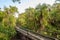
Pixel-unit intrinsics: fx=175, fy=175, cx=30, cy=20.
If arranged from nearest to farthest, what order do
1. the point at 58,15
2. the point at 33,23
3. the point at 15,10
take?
the point at 58,15 → the point at 33,23 → the point at 15,10

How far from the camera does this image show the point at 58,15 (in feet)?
90.0

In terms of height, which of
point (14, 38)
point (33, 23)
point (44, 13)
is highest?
point (44, 13)

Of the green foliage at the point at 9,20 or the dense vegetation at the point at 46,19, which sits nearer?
the green foliage at the point at 9,20

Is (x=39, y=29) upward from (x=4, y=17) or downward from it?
downward

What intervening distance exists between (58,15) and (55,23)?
170 cm

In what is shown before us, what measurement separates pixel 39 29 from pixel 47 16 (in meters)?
2.79

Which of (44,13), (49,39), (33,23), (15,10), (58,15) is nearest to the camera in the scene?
(49,39)

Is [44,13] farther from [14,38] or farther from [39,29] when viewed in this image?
[14,38]

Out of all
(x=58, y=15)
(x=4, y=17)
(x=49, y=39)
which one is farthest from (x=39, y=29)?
(x=49, y=39)

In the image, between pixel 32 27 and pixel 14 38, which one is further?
pixel 32 27

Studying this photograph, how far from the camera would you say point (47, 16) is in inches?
1182

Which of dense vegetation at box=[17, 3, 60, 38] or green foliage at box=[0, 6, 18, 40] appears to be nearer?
green foliage at box=[0, 6, 18, 40]

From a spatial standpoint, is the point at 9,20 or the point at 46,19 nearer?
the point at 46,19

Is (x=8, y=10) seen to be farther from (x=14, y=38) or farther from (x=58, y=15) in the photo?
(x=58, y=15)
